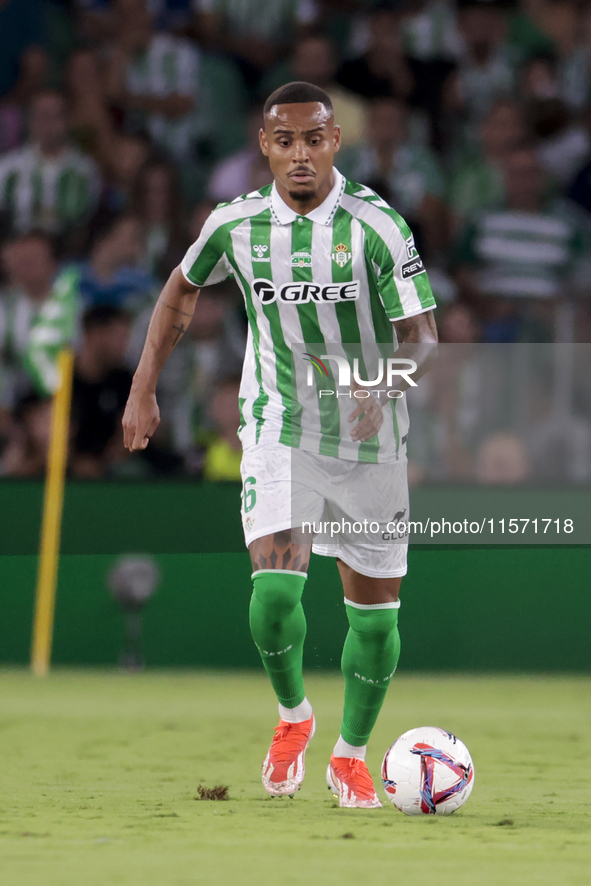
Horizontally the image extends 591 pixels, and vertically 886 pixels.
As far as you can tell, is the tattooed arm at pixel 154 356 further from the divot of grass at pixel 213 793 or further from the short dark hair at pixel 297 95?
the divot of grass at pixel 213 793

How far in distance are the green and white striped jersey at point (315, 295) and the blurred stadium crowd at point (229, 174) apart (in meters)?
4.26

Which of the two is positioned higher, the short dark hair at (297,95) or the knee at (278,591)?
the short dark hair at (297,95)

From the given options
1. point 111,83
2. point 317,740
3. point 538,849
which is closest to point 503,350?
point 317,740

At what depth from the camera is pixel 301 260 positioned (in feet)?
16.2

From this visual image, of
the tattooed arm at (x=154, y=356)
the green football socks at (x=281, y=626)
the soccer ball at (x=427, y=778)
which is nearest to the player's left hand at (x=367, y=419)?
the green football socks at (x=281, y=626)

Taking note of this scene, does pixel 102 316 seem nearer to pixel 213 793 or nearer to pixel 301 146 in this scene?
pixel 301 146

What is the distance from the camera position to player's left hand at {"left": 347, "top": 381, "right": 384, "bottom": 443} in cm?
474

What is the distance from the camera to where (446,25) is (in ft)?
38.8

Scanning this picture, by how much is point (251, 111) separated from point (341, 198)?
22.2 ft

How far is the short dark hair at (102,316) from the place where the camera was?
10086 millimetres

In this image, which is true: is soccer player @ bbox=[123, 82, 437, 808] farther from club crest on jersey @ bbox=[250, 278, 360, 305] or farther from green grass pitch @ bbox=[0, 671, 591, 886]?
green grass pitch @ bbox=[0, 671, 591, 886]

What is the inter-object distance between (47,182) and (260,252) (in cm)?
631

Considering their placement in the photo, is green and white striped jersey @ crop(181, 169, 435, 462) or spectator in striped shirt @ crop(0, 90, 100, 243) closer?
green and white striped jersey @ crop(181, 169, 435, 462)

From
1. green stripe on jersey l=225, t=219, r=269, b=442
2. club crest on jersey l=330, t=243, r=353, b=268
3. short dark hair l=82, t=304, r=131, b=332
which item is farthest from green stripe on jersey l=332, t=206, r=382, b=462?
short dark hair l=82, t=304, r=131, b=332
